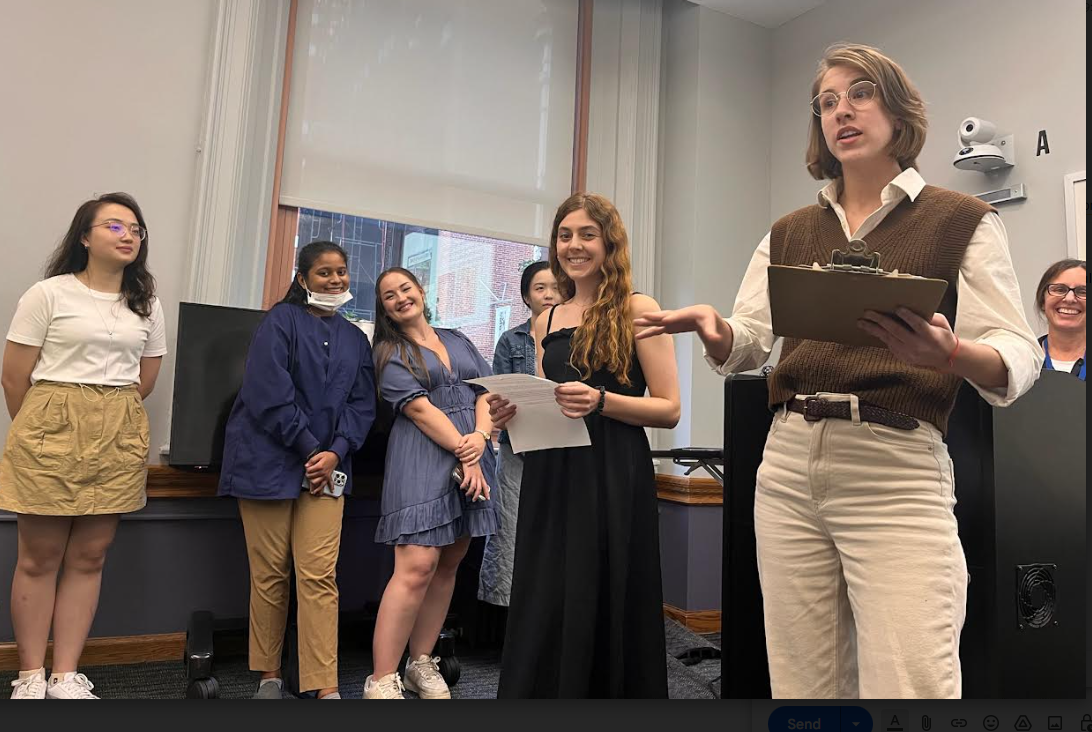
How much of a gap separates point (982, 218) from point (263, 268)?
206 centimetres

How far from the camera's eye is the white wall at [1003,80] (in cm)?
202

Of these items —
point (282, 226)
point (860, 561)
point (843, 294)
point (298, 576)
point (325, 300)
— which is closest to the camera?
point (843, 294)

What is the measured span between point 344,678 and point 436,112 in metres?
1.78

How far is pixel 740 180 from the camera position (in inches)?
114

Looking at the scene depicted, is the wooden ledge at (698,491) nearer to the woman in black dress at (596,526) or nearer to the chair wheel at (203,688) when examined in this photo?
the woman in black dress at (596,526)

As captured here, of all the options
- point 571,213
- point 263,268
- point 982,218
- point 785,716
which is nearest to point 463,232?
point 263,268

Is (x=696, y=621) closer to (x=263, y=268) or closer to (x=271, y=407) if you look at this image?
(x=271, y=407)

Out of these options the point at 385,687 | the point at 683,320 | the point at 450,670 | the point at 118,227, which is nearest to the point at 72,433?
the point at 118,227

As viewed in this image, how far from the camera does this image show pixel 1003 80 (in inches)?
86.4

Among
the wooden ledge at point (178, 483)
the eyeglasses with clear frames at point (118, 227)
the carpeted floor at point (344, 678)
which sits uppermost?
the eyeglasses with clear frames at point (118, 227)

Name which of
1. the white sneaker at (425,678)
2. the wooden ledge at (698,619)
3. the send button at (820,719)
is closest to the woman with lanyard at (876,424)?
the send button at (820,719)

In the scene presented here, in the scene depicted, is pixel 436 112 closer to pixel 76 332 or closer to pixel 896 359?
pixel 76 332

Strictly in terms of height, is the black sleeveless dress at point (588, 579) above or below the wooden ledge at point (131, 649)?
above

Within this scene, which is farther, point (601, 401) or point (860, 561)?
point (601, 401)
